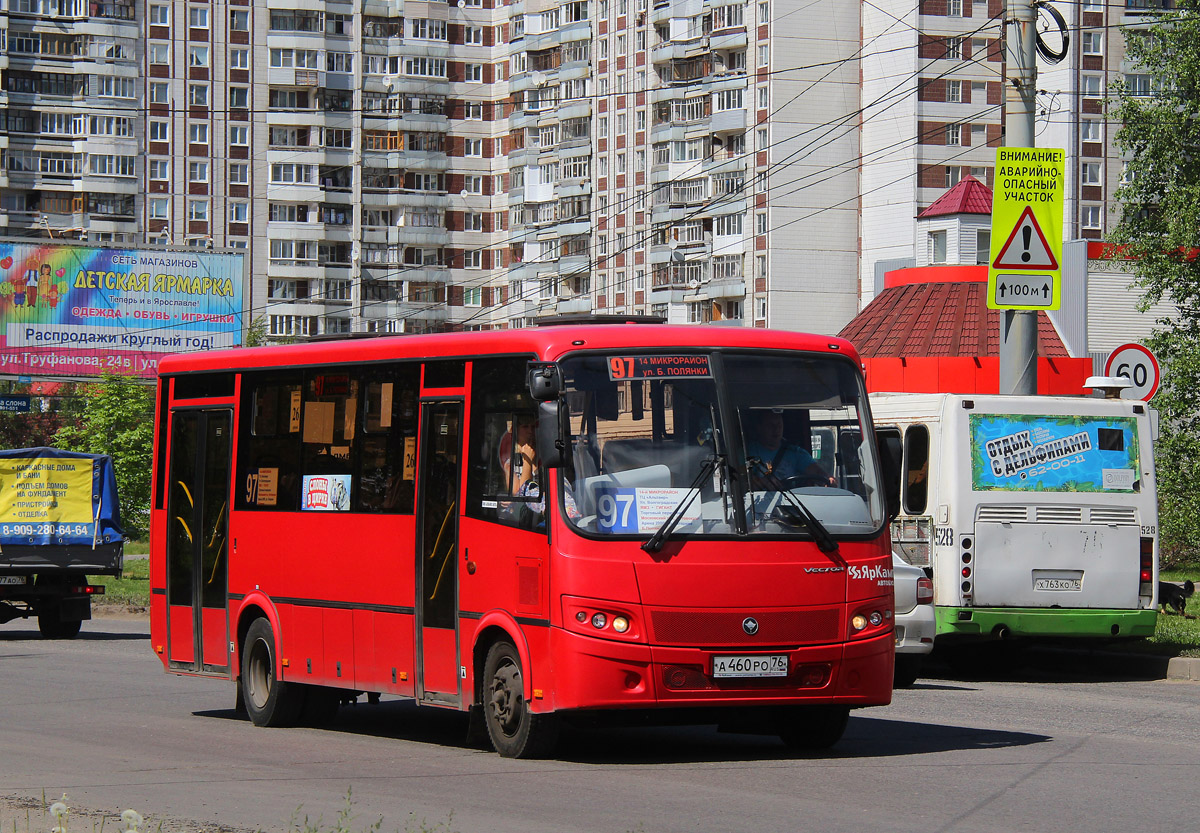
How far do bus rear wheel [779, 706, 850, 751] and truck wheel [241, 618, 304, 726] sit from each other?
166 inches

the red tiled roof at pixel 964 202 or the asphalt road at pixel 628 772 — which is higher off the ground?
the red tiled roof at pixel 964 202

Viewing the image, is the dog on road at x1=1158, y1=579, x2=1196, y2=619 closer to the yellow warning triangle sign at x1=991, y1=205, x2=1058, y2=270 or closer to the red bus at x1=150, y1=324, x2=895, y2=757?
the yellow warning triangle sign at x1=991, y1=205, x2=1058, y2=270

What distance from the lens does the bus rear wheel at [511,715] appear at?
11938 mm

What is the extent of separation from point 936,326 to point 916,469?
128ft

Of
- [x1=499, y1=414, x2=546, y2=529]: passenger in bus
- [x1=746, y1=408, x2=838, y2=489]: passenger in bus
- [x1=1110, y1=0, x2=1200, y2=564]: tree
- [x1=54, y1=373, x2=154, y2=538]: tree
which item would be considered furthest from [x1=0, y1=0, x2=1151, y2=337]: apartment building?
[x1=499, y1=414, x2=546, y2=529]: passenger in bus

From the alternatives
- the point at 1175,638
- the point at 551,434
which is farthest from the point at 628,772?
the point at 1175,638

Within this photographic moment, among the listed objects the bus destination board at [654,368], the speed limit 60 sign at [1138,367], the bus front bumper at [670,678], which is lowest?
the bus front bumper at [670,678]

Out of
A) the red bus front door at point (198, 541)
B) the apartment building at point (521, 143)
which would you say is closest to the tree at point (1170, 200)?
the red bus front door at point (198, 541)

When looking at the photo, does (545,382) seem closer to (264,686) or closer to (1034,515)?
(264,686)

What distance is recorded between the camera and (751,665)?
1166cm

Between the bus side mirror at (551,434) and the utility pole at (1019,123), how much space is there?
11.2 m

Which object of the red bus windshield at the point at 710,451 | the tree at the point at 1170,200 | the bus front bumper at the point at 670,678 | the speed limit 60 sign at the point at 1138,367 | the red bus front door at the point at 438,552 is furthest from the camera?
the tree at the point at 1170,200

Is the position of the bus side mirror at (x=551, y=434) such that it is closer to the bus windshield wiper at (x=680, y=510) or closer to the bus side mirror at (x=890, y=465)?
the bus windshield wiper at (x=680, y=510)

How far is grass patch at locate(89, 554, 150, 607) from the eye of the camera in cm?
3594
